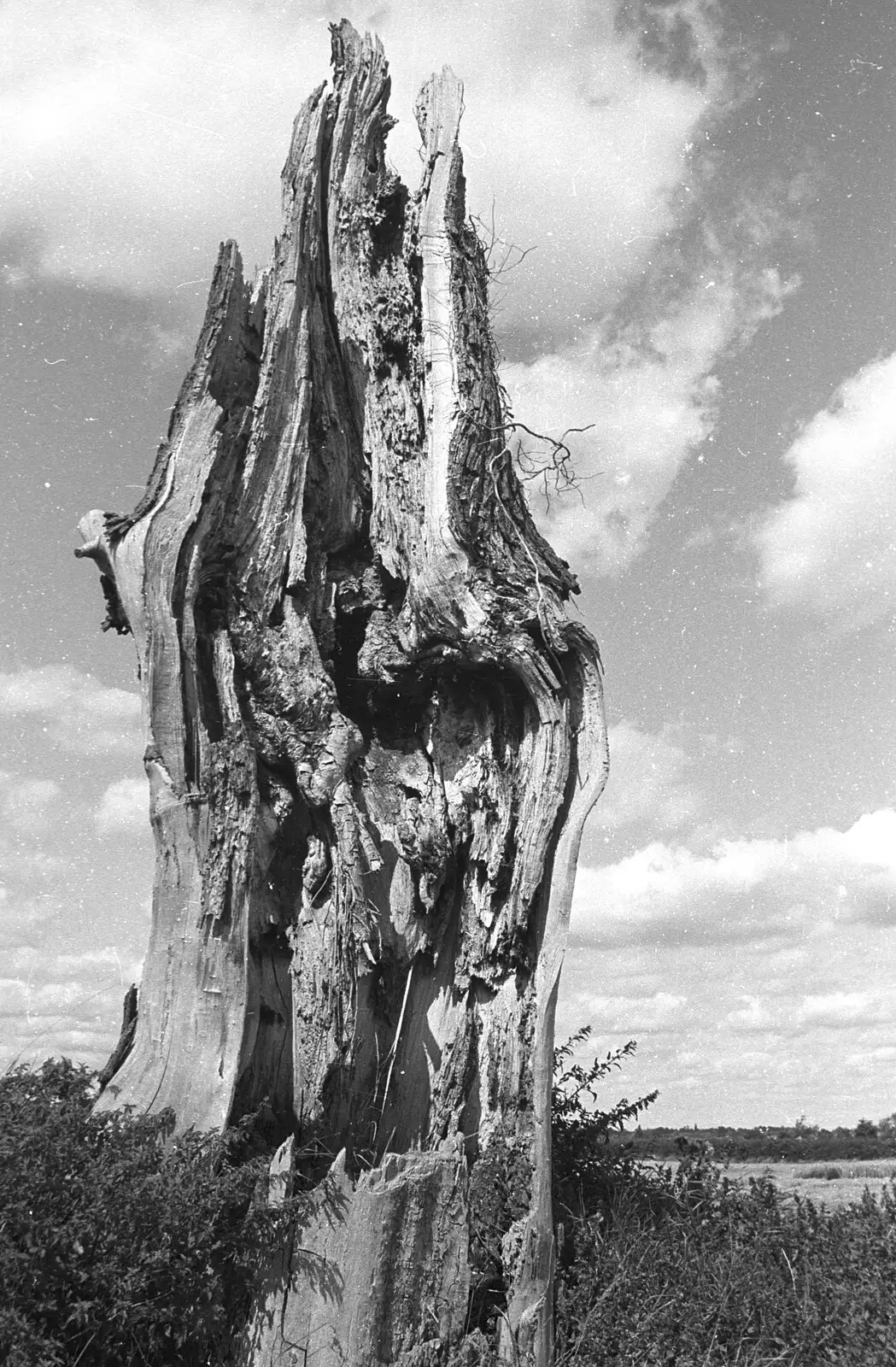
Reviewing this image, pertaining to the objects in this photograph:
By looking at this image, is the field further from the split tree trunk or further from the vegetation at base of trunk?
the split tree trunk

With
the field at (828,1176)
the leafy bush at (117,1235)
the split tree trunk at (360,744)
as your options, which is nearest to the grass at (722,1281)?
the split tree trunk at (360,744)

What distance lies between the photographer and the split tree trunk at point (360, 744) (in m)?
6.34

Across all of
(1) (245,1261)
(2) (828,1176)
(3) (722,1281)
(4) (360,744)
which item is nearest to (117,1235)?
(1) (245,1261)

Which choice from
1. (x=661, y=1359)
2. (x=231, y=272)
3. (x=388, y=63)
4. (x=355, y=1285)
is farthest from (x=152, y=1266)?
(x=388, y=63)

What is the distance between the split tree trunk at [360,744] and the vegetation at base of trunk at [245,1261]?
0.77ft

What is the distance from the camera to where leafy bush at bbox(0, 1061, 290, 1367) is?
4.96m

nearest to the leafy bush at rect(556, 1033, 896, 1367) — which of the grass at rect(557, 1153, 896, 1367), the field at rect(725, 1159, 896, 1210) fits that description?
the grass at rect(557, 1153, 896, 1367)

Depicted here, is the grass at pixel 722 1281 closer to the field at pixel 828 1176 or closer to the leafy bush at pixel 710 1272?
the leafy bush at pixel 710 1272

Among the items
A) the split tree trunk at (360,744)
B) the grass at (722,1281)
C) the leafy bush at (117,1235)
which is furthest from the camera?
the split tree trunk at (360,744)

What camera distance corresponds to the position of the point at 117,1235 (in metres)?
5.22

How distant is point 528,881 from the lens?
279 inches

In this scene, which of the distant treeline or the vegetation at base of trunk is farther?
the distant treeline

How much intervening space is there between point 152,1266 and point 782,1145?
36.8 ft

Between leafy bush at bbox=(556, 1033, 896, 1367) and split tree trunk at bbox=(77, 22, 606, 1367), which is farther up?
split tree trunk at bbox=(77, 22, 606, 1367)
